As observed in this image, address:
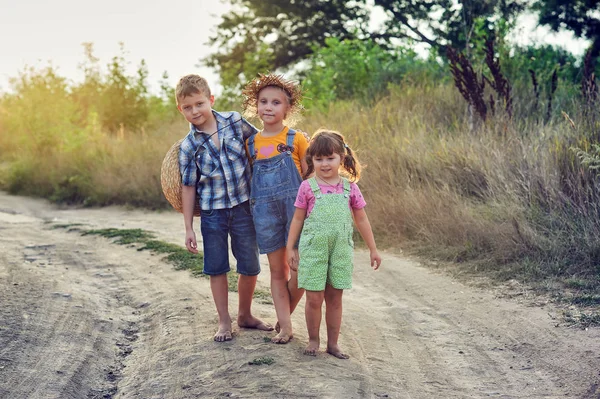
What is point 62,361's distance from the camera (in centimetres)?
491

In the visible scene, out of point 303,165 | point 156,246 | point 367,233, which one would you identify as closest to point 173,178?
point 303,165

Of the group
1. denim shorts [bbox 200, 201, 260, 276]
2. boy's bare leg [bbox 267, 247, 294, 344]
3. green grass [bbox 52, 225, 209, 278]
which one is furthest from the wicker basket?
green grass [bbox 52, 225, 209, 278]

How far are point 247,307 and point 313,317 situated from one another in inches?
31.8

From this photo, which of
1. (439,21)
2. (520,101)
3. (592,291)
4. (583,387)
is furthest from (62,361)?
(439,21)

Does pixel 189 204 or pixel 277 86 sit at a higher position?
pixel 277 86

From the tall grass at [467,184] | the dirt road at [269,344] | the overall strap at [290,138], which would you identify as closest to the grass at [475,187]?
the tall grass at [467,184]

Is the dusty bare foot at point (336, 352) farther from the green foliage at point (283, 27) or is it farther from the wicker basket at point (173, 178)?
the green foliage at point (283, 27)

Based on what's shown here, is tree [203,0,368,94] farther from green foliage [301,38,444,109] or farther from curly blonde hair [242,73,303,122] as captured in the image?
curly blonde hair [242,73,303,122]

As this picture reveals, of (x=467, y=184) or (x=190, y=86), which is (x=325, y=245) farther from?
(x=467, y=184)

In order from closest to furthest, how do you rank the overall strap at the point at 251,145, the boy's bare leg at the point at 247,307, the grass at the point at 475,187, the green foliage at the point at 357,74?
the overall strap at the point at 251,145 < the boy's bare leg at the point at 247,307 < the grass at the point at 475,187 < the green foliage at the point at 357,74

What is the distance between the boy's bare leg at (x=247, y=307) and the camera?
5.26 m

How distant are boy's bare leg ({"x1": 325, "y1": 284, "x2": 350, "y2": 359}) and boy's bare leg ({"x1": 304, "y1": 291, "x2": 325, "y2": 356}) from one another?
0.22 ft

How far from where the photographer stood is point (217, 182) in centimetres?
504

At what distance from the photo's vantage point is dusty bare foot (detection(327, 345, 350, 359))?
4.73m
